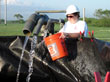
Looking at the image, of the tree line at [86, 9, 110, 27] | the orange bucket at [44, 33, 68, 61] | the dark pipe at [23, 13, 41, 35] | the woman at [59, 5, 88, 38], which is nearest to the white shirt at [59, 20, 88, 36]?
the woman at [59, 5, 88, 38]

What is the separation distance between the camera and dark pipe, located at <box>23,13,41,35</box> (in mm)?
3048

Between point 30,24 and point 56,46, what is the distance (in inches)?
17.7

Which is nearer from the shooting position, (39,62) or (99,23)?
(39,62)

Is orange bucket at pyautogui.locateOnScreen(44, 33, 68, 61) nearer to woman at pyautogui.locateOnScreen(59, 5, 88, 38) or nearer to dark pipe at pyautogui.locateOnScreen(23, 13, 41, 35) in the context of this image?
dark pipe at pyautogui.locateOnScreen(23, 13, 41, 35)

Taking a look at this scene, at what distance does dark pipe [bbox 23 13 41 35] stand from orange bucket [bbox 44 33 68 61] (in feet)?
0.94

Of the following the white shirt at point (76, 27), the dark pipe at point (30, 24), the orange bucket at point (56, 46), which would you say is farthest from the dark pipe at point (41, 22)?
the white shirt at point (76, 27)

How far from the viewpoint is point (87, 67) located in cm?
364

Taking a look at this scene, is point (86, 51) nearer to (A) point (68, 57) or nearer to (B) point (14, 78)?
(A) point (68, 57)

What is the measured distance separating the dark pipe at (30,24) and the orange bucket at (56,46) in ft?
0.94

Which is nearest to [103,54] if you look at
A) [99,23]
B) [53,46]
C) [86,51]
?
[86,51]

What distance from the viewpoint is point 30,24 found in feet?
10.2

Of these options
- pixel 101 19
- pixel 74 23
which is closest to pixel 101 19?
pixel 101 19

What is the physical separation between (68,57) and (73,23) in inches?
28.7

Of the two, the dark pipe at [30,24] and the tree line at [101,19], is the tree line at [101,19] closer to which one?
the tree line at [101,19]
